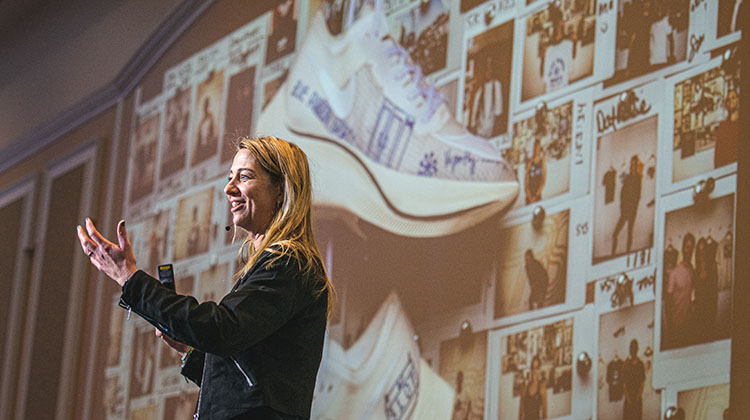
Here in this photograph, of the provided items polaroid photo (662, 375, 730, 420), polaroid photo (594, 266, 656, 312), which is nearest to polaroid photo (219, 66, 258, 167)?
polaroid photo (594, 266, 656, 312)

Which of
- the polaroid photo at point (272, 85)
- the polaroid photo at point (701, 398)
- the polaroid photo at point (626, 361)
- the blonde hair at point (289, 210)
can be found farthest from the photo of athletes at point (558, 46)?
the blonde hair at point (289, 210)

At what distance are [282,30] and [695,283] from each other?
8.94 ft

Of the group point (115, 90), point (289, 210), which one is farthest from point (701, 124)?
point (115, 90)

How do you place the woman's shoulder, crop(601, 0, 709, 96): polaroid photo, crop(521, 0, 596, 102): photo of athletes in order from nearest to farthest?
the woman's shoulder
crop(601, 0, 709, 96): polaroid photo
crop(521, 0, 596, 102): photo of athletes

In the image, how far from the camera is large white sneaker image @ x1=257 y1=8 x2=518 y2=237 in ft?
13.4

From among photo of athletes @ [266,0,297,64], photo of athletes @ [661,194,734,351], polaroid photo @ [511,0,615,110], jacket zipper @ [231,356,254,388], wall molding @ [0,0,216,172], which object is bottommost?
jacket zipper @ [231,356,254,388]

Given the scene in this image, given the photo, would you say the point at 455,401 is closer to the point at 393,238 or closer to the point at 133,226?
the point at 393,238

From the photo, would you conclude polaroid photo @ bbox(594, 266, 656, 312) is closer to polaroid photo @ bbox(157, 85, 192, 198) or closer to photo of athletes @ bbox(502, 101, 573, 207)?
photo of athletes @ bbox(502, 101, 573, 207)

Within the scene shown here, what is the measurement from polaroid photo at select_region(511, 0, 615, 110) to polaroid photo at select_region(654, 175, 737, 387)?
0.63m

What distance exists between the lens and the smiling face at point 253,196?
2355 mm

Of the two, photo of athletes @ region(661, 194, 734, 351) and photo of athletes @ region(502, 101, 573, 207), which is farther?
photo of athletes @ region(502, 101, 573, 207)

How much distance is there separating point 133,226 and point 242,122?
3.60ft

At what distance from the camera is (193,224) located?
18.0 ft

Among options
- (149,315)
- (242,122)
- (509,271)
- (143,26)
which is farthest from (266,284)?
(143,26)
